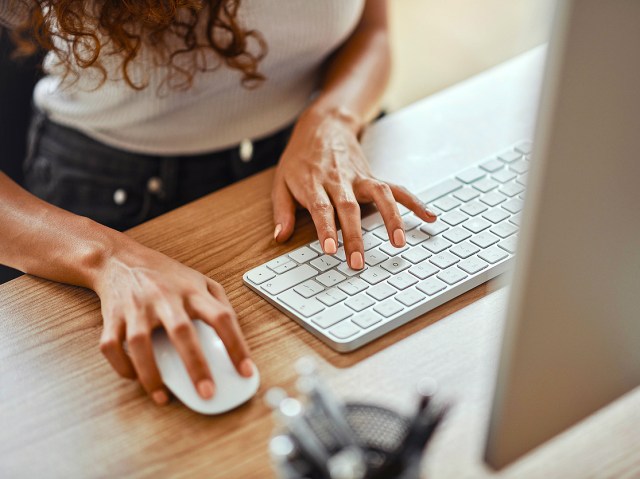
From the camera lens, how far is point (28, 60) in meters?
1.09

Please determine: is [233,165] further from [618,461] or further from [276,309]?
[618,461]

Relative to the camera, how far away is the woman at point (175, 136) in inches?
26.1

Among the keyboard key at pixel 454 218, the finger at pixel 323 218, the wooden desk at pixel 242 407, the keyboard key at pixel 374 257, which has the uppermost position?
the finger at pixel 323 218

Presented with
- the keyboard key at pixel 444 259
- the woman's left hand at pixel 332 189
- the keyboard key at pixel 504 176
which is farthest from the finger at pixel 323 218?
the keyboard key at pixel 504 176

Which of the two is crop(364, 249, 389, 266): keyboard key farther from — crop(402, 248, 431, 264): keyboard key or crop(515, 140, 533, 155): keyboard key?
crop(515, 140, 533, 155): keyboard key

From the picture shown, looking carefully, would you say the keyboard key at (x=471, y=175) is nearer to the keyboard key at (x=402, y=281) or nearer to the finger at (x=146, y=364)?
the keyboard key at (x=402, y=281)

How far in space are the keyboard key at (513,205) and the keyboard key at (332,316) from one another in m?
0.24

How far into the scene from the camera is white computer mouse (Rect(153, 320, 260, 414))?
57 centimetres

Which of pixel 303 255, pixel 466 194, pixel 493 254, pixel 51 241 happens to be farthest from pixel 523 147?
pixel 51 241

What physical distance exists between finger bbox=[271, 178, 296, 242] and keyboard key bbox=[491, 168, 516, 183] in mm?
236

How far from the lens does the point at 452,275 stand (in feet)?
2.27

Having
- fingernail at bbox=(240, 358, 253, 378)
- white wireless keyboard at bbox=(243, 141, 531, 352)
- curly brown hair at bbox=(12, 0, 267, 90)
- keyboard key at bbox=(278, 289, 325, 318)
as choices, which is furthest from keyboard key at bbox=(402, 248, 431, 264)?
curly brown hair at bbox=(12, 0, 267, 90)

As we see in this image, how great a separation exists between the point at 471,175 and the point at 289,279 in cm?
27

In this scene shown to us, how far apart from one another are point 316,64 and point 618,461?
2.56 feet
